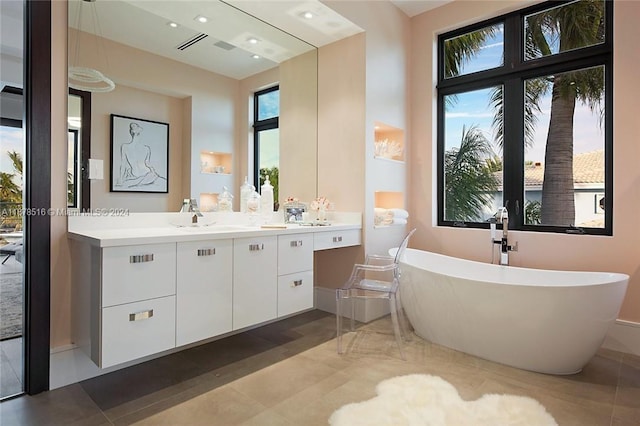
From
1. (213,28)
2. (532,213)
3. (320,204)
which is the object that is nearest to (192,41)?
(213,28)

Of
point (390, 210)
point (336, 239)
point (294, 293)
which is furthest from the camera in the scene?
point (390, 210)

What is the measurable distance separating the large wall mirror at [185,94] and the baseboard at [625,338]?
105 inches

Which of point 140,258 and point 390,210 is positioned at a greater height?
point 390,210

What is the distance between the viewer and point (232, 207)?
3160mm

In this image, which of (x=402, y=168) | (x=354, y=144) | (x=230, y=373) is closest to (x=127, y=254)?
(x=230, y=373)

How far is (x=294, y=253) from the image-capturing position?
9.14 ft

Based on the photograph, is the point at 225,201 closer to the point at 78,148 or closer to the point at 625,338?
the point at 78,148

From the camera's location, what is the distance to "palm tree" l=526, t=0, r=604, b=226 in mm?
3082

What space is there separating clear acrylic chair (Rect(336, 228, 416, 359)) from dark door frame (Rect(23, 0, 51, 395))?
1792 millimetres

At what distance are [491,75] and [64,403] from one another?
4.05m

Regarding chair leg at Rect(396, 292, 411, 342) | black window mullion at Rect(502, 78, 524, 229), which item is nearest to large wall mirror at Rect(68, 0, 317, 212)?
chair leg at Rect(396, 292, 411, 342)

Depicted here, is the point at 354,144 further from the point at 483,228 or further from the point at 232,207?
the point at 483,228

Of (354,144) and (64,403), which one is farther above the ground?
(354,144)

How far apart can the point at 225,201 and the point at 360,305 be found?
1.52 meters
